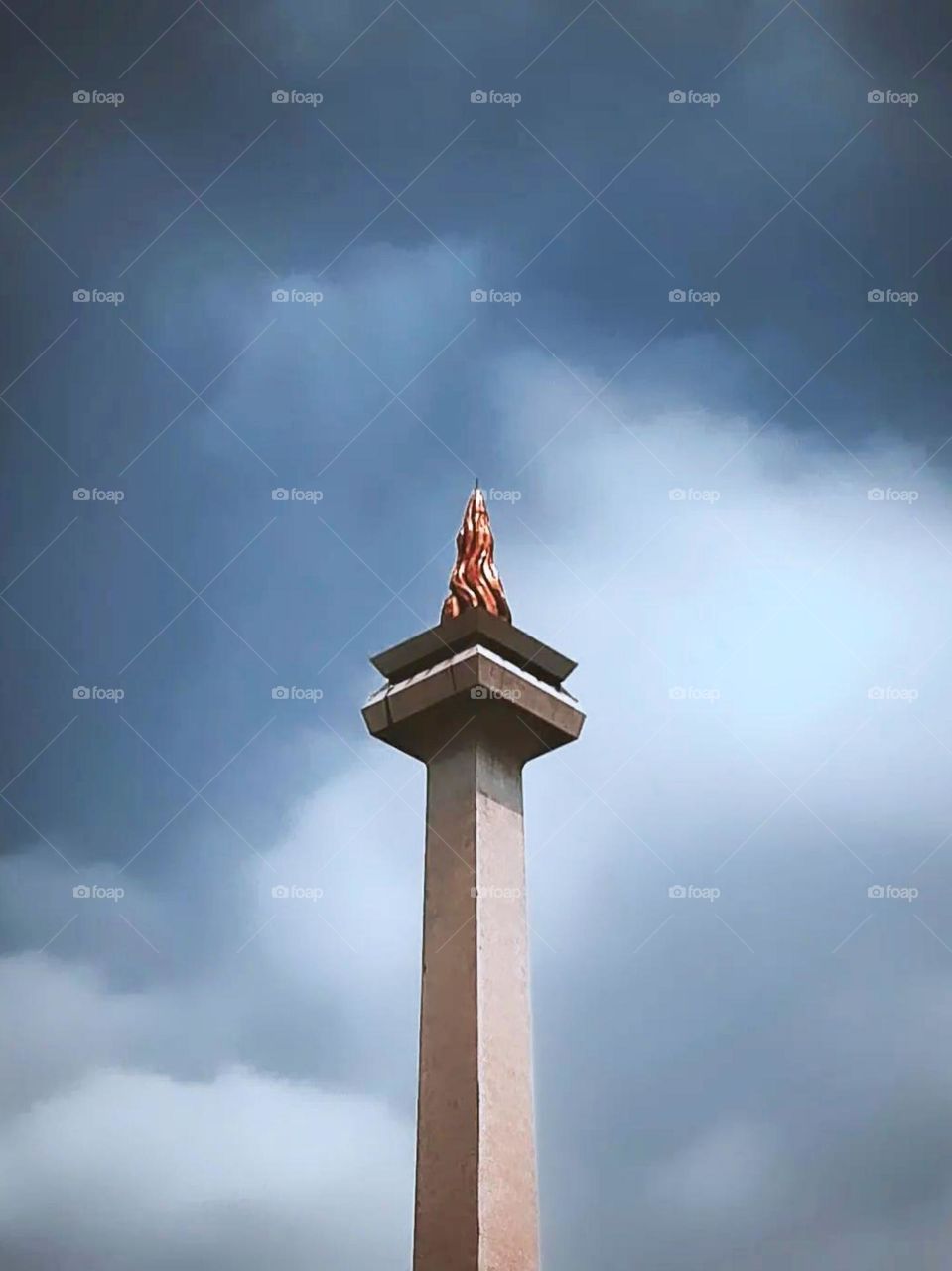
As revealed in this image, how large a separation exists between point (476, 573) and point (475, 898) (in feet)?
10.0

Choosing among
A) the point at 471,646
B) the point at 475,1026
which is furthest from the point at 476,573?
the point at 475,1026

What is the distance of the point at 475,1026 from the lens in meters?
8.99

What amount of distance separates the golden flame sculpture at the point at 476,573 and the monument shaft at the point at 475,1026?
1257 millimetres

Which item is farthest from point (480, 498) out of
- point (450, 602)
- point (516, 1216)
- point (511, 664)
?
point (516, 1216)

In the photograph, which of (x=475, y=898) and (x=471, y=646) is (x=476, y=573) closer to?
(x=471, y=646)

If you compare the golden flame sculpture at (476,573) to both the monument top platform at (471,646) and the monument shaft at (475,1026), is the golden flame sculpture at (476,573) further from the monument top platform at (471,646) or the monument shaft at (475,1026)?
the monument shaft at (475,1026)

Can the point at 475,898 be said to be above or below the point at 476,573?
below

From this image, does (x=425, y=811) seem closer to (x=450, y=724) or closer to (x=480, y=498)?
(x=450, y=724)

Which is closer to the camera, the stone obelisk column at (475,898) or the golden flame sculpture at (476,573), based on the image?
the stone obelisk column at (475,898)

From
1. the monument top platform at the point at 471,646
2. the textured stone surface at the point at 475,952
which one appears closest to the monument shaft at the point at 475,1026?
the textured stone surface at the point at 475,952

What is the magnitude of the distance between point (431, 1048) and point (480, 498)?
508 cm

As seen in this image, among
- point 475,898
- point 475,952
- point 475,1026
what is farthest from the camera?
point 475,898

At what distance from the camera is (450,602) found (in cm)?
1121

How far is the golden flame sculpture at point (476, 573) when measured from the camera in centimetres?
1117
